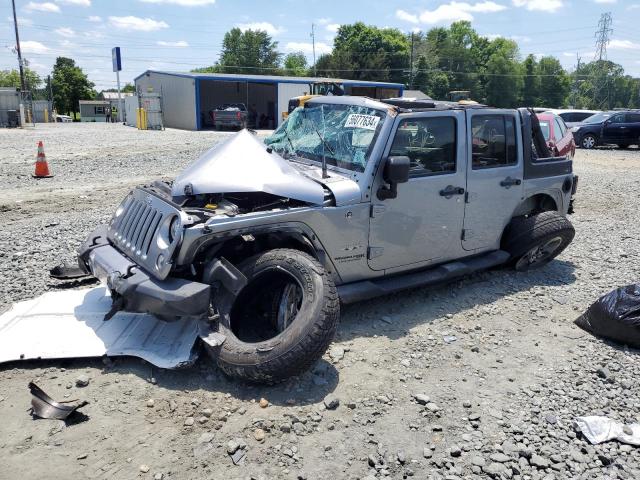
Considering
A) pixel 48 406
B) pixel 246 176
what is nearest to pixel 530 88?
pixel 246 176

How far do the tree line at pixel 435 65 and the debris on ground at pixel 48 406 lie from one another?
67.9m

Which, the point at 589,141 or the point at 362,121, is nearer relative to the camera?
the point at 362,121

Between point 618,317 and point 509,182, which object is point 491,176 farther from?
point 618,317

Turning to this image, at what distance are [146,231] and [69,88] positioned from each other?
76657 mm

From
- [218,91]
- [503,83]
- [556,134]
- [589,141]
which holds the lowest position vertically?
[589,141]

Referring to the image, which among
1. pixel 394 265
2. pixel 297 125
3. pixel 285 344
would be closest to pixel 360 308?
pixel 394 265

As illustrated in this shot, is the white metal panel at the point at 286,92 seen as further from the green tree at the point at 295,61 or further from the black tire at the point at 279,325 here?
the green tree at the point at 295,61

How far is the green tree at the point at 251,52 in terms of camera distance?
295 feet

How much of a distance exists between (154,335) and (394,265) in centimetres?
209

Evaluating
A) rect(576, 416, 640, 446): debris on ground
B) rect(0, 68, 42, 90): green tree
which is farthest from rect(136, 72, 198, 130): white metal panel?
rect(0, 68, 42, 90): green tree

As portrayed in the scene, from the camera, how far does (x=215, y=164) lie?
430 centimetres

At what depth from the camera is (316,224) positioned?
4.12 meters

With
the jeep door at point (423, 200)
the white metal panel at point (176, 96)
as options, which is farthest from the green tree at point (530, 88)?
the jeep door at point (423, 200)

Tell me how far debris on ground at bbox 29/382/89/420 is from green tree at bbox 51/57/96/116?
252 ft
